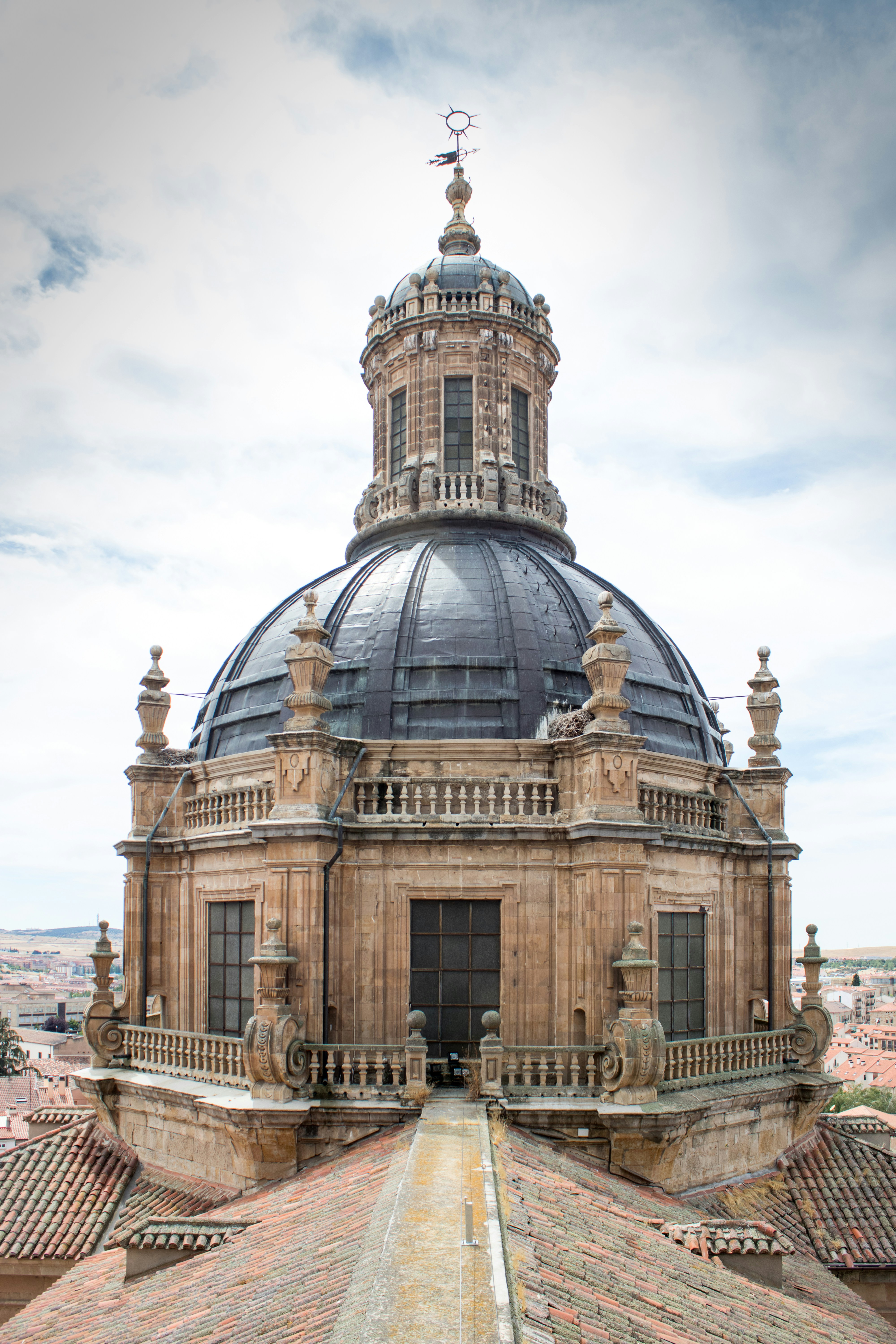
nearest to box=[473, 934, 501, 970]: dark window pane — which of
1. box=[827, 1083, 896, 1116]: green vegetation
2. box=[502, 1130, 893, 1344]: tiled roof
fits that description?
box=[502, 1130, 893, 1344]: tiled roof

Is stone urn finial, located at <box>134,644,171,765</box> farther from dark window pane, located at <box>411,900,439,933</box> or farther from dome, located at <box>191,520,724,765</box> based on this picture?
dark window pane, located at <box>411,900,439,933</box>

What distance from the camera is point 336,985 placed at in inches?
752

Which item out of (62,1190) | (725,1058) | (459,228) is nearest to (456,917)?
(725,1058)

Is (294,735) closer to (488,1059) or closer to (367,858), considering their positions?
(367,858)

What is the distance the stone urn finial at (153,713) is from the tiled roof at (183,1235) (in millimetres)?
11502

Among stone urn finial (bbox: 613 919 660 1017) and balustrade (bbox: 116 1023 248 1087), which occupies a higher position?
stone urn finial (bbox: 613 919 660 1017)

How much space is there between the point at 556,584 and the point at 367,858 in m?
8.14

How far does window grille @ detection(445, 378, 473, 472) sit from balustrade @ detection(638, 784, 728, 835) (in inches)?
420

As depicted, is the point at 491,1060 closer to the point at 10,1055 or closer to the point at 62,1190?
the point at 62,1190

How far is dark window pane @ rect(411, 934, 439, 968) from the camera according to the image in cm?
1944

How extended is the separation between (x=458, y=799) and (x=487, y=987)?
347cm

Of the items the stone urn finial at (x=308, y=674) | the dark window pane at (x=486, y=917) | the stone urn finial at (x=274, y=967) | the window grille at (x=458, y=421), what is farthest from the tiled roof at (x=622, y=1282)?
the window grille at (x=458, y=421)

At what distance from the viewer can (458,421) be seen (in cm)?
2778

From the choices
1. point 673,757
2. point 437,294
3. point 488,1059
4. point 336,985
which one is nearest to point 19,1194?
point 336,985
